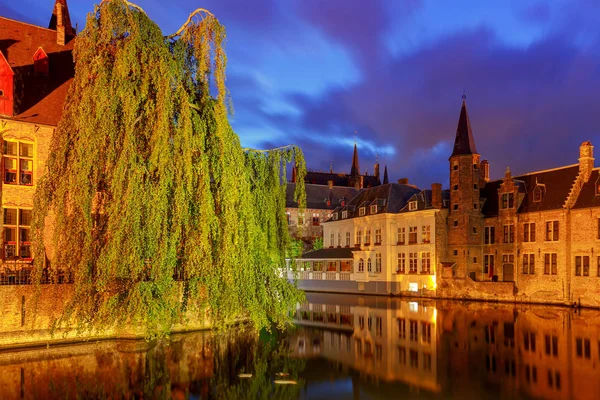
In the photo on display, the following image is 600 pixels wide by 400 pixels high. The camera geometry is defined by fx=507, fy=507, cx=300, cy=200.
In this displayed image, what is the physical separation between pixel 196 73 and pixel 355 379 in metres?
9.92

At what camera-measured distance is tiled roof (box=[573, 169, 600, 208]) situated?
111ft

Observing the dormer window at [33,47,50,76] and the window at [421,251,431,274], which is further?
the window at [421,251,431,274]

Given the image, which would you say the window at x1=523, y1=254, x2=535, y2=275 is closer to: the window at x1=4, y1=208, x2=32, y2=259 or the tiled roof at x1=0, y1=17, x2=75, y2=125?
the tiled roof at x1=0, y1=17, x2=75, y2=125

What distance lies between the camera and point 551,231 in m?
36.3

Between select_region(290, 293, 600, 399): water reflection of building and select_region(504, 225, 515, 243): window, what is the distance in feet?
25.4

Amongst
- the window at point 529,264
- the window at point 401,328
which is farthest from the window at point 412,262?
the window at point 401,328

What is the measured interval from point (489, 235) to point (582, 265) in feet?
26.5

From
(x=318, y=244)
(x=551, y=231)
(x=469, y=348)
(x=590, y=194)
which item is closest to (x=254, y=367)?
(x=469, y=348)

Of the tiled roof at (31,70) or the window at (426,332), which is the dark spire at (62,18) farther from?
the window at (426,332)

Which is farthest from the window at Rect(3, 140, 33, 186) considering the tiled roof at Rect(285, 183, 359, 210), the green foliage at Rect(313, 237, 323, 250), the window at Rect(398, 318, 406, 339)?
the tiled roof at Rect(285, 183, 359, 210)

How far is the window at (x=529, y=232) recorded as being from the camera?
3763cm

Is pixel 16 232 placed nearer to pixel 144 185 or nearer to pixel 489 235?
pixel 144 185

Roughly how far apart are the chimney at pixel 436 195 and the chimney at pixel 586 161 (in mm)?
10632

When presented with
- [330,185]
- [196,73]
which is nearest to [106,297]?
[196,73]
